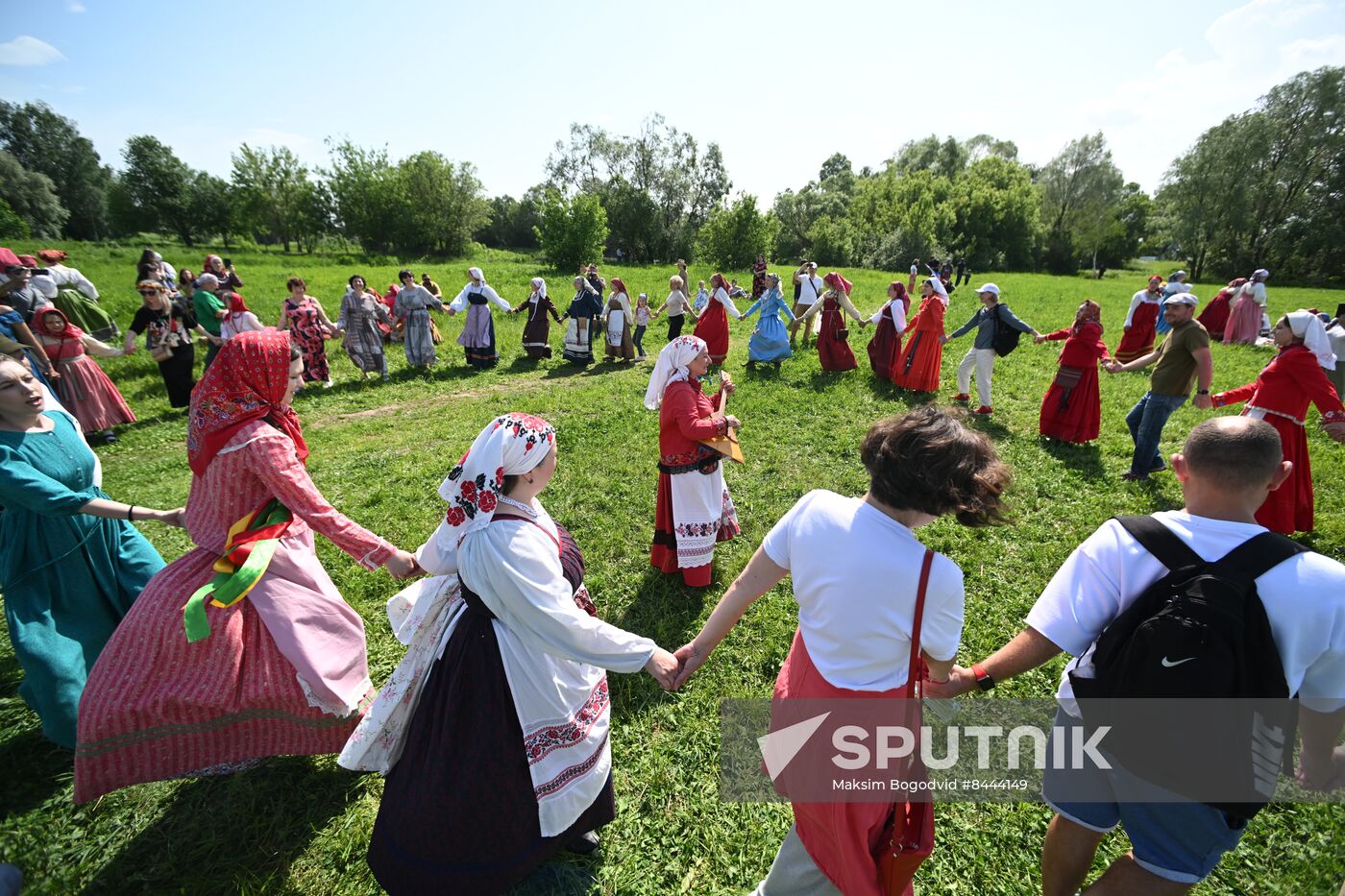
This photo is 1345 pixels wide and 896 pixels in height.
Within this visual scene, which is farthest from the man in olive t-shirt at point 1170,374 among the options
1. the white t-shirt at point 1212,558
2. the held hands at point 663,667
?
the held hands at point 663,667

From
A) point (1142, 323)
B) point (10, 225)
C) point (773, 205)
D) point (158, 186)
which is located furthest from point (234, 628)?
point (158, 186)

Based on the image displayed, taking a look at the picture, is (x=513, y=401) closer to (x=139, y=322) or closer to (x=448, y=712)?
(x=139, y=322)

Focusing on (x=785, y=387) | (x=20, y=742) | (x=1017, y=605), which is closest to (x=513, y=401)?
(x=785, y=387)

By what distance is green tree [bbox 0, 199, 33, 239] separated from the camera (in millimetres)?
32541

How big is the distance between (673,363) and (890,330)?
7.61 m

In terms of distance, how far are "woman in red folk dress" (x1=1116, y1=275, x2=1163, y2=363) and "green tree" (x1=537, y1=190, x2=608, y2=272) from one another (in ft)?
84.7

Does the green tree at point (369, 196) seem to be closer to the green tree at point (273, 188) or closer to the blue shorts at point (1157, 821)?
the green tree at point (273, 188)

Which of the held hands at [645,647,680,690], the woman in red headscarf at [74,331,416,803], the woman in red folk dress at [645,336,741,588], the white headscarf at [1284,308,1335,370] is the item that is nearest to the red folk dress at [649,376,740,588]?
the woman in red folk dress at [645,336,741,588]

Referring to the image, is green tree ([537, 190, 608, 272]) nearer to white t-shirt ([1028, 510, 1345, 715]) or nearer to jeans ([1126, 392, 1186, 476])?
jeans ([1126, 392, 1186, 476])

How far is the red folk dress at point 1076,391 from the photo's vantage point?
7.26 meters

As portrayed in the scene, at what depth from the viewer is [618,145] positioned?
49.0 meters

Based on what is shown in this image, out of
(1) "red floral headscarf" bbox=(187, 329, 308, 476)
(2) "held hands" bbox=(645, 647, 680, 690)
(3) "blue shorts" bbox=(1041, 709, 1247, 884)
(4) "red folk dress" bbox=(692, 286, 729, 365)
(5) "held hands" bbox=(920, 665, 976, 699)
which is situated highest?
(4) "red folk dress" bbox=(692, 286, 729, 365)

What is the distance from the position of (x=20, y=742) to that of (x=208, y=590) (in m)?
2.28

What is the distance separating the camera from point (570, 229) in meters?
31.1
